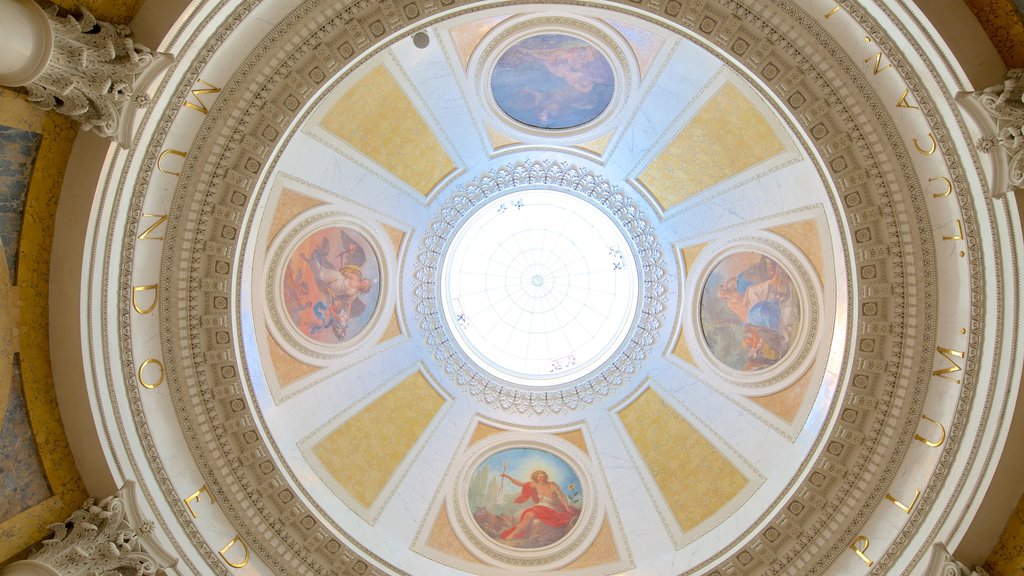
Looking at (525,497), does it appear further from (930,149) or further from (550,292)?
(930,149)

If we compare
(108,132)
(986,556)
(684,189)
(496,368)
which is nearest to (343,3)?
(108,132)

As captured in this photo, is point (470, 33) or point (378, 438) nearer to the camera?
point (470, 33)

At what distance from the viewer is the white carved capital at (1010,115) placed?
759 centimetres

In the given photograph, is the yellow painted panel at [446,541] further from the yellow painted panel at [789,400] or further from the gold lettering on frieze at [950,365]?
the gold lettering on frieze at [950,365]

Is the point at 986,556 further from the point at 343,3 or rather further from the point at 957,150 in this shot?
the point at 343,3

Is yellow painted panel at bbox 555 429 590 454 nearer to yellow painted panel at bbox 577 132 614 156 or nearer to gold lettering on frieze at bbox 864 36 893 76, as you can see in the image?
yellow painted panel at bbox 577 132 614 156

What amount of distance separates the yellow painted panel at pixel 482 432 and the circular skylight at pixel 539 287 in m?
1.25

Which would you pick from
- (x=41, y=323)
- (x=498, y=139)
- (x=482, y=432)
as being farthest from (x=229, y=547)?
(x=498, y=139)

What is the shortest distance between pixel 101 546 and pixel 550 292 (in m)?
11.8

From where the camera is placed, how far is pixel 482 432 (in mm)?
15539

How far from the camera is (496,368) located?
16594 mm

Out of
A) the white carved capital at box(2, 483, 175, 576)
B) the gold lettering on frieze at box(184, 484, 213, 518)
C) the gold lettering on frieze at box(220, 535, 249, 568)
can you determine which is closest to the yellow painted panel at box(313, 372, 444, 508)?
the gold lettering on frieze at box(220, 535, 249, 568)

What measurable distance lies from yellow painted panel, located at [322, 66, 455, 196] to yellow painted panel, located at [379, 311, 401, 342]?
2.83 m

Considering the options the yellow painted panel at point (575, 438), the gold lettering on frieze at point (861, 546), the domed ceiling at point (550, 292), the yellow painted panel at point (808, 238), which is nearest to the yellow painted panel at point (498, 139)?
the domed ceiling at point (550, 292)
